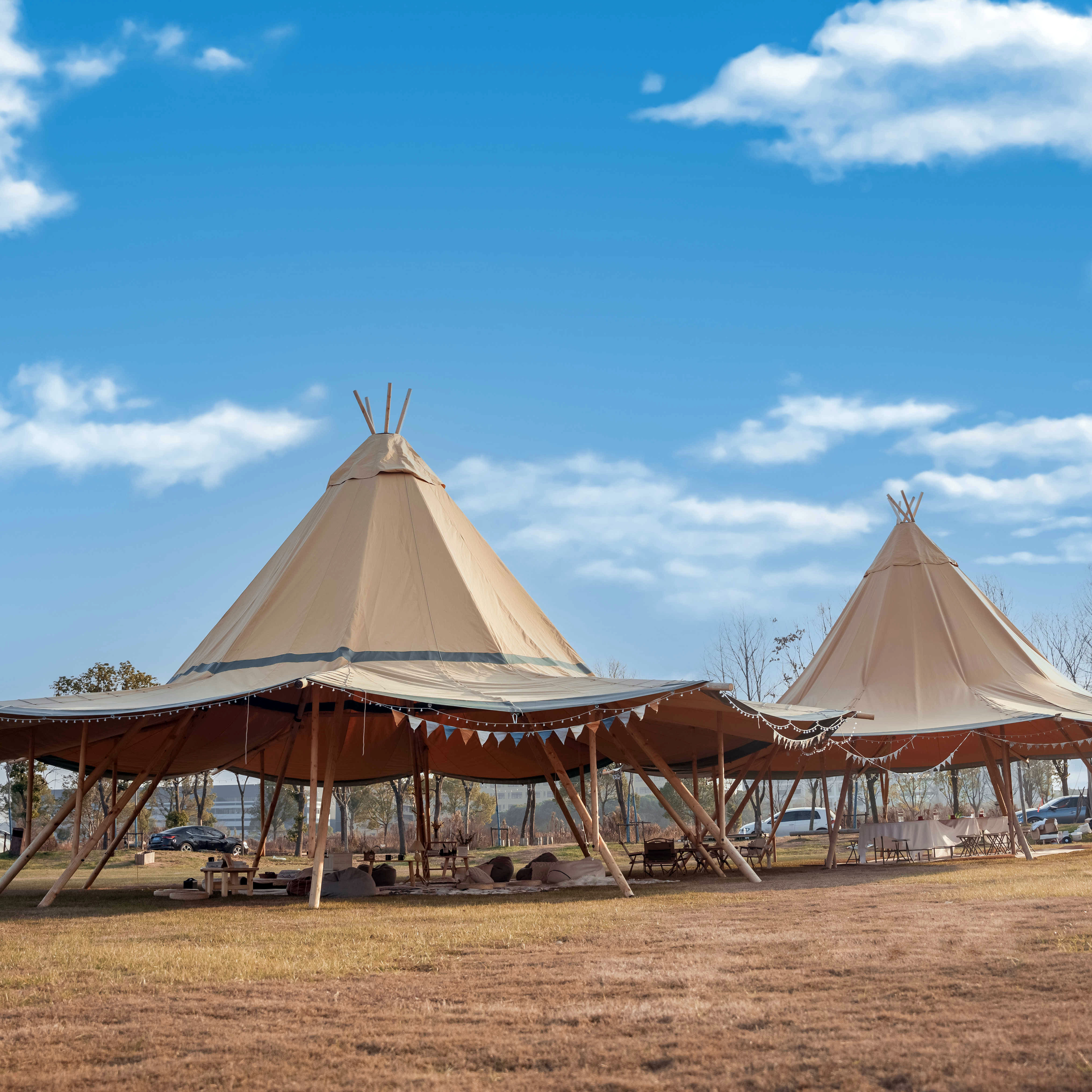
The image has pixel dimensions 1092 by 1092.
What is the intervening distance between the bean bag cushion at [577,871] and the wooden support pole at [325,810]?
10.4ft

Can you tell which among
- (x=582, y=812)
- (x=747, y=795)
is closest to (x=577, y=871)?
(x=582, y=812)

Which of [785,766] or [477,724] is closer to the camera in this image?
[477,724]

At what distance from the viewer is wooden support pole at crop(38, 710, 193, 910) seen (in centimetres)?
1160

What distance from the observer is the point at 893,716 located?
18.4 meters

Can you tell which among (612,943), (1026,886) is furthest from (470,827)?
(612,943)

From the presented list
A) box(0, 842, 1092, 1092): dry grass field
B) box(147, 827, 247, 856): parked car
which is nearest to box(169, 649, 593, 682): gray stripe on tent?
box(0, 842, 1092, 1092): dry grass field

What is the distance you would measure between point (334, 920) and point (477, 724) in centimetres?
317

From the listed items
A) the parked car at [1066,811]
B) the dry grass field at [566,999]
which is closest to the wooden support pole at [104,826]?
the dry grass field at [566,999]

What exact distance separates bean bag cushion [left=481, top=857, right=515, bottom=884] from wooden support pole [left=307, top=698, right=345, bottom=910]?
11.0 feet

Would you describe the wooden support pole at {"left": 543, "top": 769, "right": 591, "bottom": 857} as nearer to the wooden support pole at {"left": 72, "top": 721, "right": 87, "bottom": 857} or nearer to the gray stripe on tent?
the gray stripe on tent

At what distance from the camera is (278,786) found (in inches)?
698

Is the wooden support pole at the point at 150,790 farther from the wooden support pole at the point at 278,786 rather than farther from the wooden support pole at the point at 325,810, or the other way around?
the wooden support pole at the point at 325,810

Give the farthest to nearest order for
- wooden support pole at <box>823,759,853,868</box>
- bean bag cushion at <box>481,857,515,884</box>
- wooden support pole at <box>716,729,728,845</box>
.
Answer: wooden support pole at <box>823,759,853,868</box>, bean bag cushion at <box>481,857,515,884</box>, wooden support pole at <box>716,729,728,845</box>

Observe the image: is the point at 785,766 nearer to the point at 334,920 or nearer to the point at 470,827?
the point at 334,920
